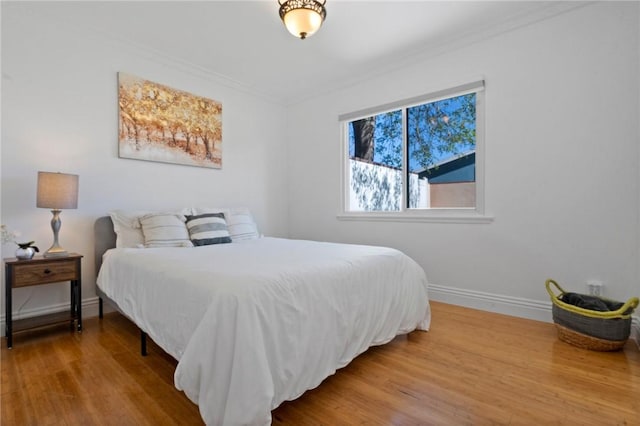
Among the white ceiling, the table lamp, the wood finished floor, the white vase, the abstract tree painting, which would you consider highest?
the white ceiling

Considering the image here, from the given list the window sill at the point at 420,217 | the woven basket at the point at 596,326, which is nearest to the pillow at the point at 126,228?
the window sill at the point at 420,217

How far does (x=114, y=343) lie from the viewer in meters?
2.14

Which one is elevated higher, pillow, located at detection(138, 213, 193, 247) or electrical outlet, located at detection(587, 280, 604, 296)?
pillow, located at detection(138, 213, 193, 247)

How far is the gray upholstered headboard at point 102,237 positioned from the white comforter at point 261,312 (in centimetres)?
47

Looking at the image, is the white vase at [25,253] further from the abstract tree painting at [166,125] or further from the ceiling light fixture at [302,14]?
the ceiling light fixture at [302,14]

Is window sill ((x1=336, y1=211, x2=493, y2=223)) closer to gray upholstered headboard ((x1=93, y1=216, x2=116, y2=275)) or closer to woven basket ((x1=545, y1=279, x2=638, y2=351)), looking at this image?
woven basket ((x1=545, y1=279, x2=638, y2=351))

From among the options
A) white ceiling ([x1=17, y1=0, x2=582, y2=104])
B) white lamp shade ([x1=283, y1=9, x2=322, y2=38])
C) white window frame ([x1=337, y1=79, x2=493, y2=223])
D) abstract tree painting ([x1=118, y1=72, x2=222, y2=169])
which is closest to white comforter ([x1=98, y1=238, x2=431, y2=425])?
white window frame ([x1=337, y1=79, x2=493, y2=223])

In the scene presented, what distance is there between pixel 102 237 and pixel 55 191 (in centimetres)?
56

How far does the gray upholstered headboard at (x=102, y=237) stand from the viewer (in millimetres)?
2643

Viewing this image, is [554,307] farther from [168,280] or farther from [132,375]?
[132,375]

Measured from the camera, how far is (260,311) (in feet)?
4.14

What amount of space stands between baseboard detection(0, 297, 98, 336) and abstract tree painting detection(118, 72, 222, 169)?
1382 millimetres

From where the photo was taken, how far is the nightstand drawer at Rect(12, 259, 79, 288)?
2.09 meters

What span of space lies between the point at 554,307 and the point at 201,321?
8.05ft
